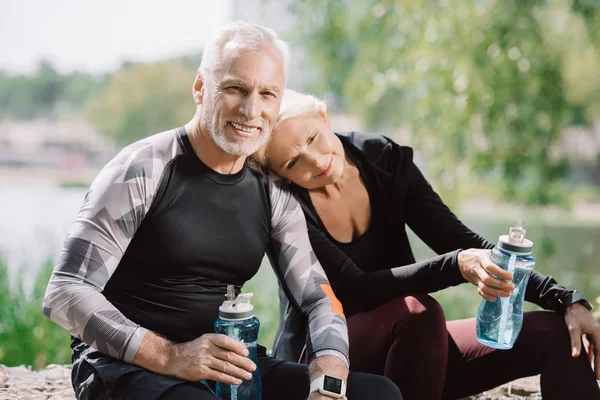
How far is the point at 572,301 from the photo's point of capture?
1.61m

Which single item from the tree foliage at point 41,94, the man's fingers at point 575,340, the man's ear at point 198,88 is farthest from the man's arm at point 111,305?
the tree foliage at point 41,94

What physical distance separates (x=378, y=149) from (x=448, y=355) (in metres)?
0.63

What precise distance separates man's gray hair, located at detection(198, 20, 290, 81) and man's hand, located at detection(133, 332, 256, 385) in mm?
626

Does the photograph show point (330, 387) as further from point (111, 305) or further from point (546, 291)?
point (546, 291)

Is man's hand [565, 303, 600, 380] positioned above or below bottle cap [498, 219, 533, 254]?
below

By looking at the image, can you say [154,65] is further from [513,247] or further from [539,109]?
[513,247]

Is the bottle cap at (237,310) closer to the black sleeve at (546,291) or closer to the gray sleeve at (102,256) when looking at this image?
the gray sleeve at (102,256)

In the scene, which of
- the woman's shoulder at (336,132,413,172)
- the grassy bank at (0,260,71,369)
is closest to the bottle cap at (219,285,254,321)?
the woman's shoulder at (336,132,413,172)

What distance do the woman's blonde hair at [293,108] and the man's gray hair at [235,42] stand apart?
17cm

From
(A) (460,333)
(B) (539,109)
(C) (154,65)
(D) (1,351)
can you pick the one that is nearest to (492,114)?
(B) (539,109)

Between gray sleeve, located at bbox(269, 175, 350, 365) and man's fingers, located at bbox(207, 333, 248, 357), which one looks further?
gray sleeve, located at bbox(269, 175, 350, 365)

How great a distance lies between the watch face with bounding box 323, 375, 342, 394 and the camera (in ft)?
4.50

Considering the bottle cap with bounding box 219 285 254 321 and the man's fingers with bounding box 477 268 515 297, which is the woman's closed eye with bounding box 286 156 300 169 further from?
the man's fingers with bounding box 477 268 515 297

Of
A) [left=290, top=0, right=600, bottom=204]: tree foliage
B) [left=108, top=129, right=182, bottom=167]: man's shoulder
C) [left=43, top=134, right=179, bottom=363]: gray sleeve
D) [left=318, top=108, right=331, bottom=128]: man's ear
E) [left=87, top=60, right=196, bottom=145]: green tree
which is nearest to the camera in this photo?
[left=43, top=134, right=179, bottom=363]: gray sleeve
